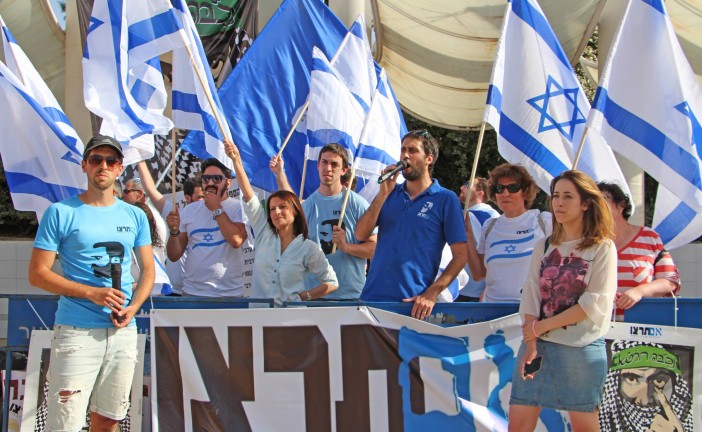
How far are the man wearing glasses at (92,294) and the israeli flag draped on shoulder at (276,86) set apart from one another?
244 centimetres

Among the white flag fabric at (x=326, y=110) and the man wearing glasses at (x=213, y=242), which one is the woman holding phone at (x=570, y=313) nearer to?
the man wearing glasses at (x=213, y=242)

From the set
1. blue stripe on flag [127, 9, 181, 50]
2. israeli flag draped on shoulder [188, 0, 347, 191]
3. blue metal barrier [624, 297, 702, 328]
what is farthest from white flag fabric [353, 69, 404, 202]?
blue metal barrier [624, 297, 702, 328]

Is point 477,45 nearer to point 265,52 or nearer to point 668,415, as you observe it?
point 265,52

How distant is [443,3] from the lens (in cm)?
1141

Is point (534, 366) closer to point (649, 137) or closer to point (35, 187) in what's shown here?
point (649, 137)

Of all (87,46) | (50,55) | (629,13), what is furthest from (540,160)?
(50,55)

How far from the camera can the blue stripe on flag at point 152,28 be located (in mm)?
6289

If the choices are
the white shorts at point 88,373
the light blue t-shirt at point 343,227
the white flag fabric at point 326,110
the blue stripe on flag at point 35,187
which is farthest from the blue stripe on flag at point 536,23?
the white shorts at point 88,373

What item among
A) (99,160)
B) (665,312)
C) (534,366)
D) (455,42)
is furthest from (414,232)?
(455,42)

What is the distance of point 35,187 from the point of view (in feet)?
21.4

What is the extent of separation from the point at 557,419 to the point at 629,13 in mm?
2842

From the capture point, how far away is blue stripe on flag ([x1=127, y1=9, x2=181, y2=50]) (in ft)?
20.6

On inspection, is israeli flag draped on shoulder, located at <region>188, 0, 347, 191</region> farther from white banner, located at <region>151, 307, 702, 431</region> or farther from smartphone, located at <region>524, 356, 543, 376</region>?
smartphone, located at <region>524, 356, 543, 376</region>

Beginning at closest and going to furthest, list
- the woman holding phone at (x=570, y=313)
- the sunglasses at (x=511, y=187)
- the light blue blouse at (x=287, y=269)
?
the woman holding phone at (x=570, y=313) < the light blue blouse at (x=287, y=269) < the sunglasses at (x=511, y=187)
